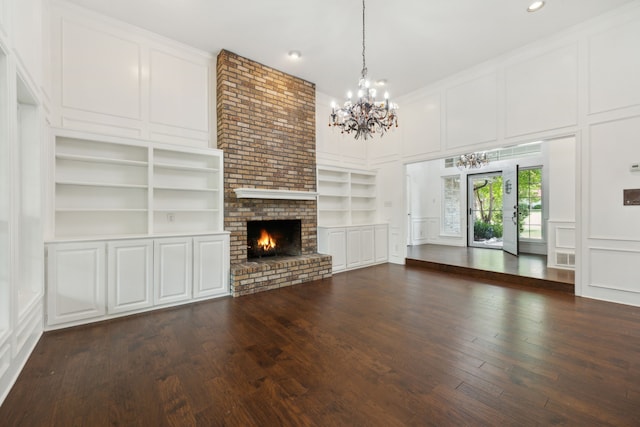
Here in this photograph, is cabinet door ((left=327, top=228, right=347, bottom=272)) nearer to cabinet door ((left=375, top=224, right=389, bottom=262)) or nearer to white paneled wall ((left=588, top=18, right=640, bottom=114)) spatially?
cabinet door ((left=375, top=224, right=389, bottom=262))

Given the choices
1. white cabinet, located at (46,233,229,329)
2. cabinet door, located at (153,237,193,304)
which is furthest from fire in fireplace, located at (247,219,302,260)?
cabinet door, located at (153,237,193,304)

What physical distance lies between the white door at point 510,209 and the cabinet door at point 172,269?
23.7 feet

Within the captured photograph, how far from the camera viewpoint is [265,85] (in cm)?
483

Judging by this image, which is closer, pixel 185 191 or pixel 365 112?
pixel 365 112

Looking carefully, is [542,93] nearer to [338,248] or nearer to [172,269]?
[338,248]

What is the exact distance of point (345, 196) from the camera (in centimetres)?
612

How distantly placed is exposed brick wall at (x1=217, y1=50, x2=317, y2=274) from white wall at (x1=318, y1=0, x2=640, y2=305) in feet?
10.6

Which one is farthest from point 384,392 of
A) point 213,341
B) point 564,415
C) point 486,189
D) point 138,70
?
point 486,189

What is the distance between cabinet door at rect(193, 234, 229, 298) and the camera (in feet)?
→ 12.6

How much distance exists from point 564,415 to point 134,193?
481cm

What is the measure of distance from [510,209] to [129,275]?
8008 millimetres

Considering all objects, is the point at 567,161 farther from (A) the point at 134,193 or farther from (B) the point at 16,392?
(B) the point at 16,392

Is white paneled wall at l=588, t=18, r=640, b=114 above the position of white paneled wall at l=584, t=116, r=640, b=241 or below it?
above

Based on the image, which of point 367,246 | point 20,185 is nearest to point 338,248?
point 367,246
